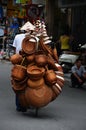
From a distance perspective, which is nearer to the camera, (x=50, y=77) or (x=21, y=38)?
(x=50, y=77)

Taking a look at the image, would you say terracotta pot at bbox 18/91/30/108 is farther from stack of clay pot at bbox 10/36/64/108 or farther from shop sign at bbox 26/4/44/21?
shop sign at bbox 26/4/44/21

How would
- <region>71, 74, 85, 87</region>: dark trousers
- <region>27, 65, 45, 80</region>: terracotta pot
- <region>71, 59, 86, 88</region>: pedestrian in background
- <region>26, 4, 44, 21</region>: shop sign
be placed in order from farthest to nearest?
<region>26, 4, 44, 21</region>: shop sign, <region>71, 74, 85, 87</region>: dark trousers, <region>71, 59, 86, 88</region>: pedestrian in background, <region>27, 65, 45, 80</region>: terracotta pot

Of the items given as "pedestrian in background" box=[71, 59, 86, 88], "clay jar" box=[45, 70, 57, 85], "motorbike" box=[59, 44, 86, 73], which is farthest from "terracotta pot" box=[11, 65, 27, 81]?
"motorbike" box=[59, 44, 86, 73]

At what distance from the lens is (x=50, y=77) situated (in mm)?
11148

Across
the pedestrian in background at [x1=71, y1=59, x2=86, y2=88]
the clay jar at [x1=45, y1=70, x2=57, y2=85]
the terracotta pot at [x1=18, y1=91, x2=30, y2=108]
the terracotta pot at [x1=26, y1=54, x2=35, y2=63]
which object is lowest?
the pedestrian in background at [x1=71, y1=59, x2=86, y2=88]

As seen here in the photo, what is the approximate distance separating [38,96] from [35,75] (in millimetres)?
424

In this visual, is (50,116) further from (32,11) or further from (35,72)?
(32,11)

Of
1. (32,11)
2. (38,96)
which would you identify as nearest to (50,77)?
(38,96)

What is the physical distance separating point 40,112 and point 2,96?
3084 mm

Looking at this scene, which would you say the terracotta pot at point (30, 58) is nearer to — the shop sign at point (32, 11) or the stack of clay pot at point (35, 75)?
the stack of clay pot at point (35, 75)

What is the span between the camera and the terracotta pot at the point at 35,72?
36.6 ft

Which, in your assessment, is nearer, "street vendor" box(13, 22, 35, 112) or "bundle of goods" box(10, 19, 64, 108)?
"bundle of goods" box(10, 19, 64, 108)

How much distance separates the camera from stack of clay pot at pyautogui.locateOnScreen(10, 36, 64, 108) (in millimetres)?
11188

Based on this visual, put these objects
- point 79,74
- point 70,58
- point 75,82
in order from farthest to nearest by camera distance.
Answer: point 70,58
point 75,82
point 79,74
